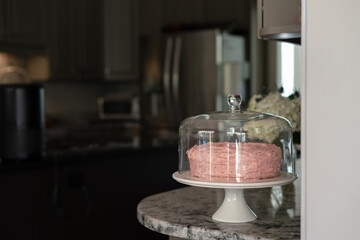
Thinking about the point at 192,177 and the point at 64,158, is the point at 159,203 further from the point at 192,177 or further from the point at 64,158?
the point at 64,158

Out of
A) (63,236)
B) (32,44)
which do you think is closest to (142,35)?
(32,44)

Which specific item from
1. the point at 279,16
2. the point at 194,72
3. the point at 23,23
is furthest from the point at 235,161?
the point at 23,23

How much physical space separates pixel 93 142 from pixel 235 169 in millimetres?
2180

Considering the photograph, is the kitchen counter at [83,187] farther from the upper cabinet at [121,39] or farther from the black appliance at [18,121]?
the upper cabinet at [121,39]

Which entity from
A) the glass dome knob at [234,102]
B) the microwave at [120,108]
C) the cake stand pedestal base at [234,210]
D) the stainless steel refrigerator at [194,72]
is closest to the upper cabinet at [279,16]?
the glass dome knob at [234,102]

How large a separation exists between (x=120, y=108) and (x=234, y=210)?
4.24 meters

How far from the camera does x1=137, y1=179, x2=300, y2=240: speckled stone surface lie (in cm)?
132

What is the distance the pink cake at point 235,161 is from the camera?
1318 millimetres

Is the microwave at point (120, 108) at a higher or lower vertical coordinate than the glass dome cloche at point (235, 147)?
lower
